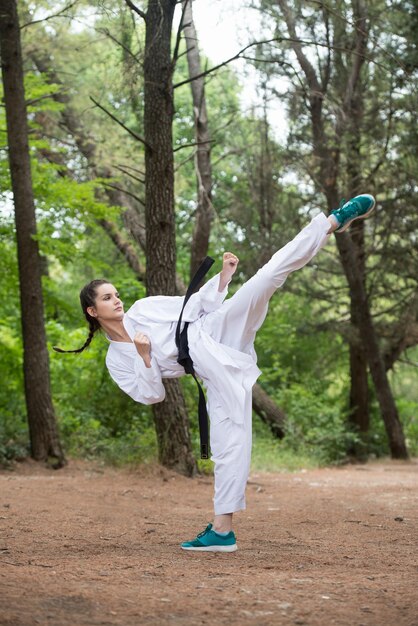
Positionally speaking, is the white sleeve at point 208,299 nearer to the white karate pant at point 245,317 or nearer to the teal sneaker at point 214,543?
the white karate pant at point 245,317

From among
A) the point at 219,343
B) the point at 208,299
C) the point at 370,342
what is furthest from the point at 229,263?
the point at 370,342

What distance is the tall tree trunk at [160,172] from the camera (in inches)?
391

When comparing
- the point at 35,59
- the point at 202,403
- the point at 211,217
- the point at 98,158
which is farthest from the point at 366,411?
the point at 202,403

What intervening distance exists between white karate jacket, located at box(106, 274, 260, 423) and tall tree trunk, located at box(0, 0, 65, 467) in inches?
226

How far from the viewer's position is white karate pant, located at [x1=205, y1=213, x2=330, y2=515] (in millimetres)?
5016

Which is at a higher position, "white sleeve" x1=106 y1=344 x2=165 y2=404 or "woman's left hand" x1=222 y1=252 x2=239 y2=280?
"woman's left hand" x1=222 y1=252 x2=239 y2=280

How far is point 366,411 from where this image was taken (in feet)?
68.9

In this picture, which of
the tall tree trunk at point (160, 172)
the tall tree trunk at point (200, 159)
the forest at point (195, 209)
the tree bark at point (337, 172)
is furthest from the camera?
the tree bark at point (337, 172)

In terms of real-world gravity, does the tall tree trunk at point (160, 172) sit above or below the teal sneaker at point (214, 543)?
above

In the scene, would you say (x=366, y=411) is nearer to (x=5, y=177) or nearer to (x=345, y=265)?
(x=345, y=265)

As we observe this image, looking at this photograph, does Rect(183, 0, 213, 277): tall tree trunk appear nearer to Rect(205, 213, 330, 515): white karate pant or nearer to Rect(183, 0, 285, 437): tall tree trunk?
Rect(183, 0, 285, 437): tall tree trunk

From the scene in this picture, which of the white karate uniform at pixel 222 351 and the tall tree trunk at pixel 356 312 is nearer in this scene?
the white karate uniform at pixel 222 351

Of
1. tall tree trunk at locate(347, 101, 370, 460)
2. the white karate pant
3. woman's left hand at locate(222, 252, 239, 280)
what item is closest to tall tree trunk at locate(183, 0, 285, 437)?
tall tree trunk at locate(347, 101, 370, 460)

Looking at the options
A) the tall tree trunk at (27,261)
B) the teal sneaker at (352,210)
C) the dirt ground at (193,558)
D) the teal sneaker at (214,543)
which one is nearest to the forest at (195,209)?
the tall tree trunk at (27,261)
